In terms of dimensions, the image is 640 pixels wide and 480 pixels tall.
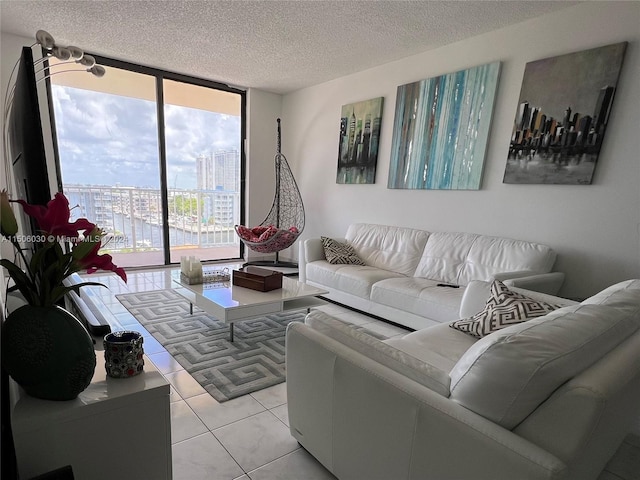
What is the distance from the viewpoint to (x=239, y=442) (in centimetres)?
154

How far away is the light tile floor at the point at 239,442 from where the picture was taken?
1.38 m

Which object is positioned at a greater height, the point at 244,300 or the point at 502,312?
the point at 502,312

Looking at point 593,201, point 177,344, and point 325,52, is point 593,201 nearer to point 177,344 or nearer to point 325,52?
point 325,52

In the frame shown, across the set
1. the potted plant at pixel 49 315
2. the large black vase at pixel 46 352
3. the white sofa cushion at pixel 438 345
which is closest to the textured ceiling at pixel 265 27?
the white sofa cushion at pixel 438 345

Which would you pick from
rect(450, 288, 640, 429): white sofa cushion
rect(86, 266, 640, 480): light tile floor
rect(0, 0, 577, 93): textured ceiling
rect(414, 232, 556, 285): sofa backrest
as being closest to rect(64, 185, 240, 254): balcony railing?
rect(0, 0, 577, 93): textured ceiling

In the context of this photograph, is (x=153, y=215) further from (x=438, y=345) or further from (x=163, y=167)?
(x=438, y=345)

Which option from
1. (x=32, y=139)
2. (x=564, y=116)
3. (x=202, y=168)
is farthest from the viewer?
(x=202, y=168)

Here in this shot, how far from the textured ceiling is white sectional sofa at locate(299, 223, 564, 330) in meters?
1.81

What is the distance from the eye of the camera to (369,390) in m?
1.05

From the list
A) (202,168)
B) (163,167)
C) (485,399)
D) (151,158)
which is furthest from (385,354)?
(202,168)

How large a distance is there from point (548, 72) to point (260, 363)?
3.06 metres

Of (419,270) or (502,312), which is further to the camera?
(419,270)

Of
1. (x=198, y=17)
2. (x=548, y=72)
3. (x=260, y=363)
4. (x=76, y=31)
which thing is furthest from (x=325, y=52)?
(x=260, y=363)

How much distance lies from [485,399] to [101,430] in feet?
3.29
